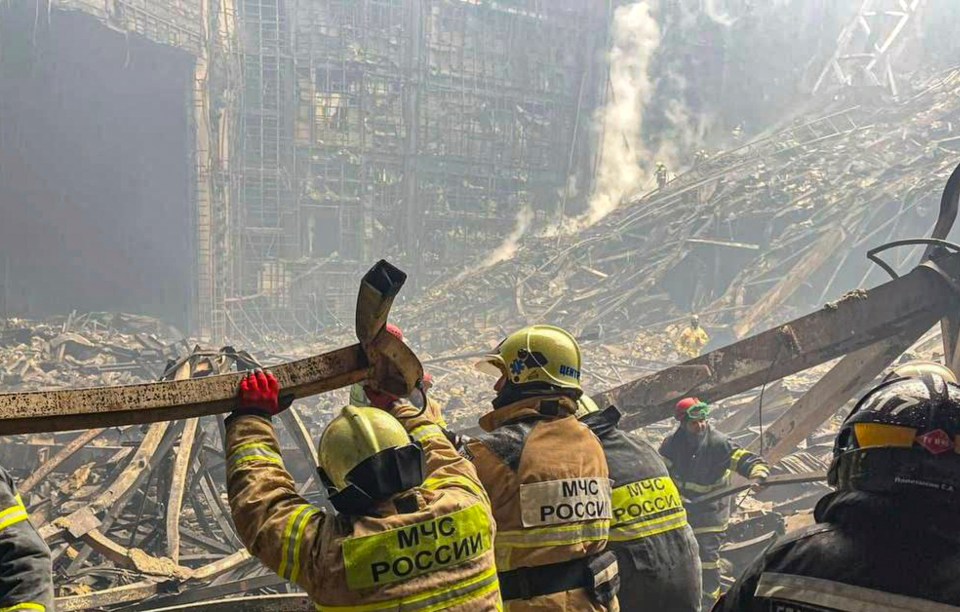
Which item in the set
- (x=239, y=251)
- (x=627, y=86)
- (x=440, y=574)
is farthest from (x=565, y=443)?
(x=627, y=86)

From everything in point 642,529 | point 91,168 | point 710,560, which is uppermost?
point 91,168

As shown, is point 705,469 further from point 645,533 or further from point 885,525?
point 885,525

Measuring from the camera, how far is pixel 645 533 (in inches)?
124

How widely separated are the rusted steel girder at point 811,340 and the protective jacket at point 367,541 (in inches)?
151

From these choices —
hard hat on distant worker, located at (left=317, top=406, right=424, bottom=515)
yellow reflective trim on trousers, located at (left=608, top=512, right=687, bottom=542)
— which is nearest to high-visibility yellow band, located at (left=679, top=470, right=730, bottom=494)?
yellow reflective trim on trousers, located at (left=608, top=512, right=687, bottom=542)

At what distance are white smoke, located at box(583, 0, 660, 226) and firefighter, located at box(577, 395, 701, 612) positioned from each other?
23.6 metres

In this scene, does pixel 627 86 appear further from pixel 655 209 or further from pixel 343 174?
pixel 343 174

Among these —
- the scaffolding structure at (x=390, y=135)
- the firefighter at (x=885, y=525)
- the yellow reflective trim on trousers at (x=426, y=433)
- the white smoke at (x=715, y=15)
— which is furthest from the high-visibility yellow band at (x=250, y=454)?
the white smoke at (x=715, y=15)

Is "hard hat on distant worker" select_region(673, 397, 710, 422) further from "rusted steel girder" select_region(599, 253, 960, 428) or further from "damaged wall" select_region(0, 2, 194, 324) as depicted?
"damaged wall" select_region(0, 2, 194, 324)

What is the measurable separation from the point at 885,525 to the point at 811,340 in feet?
14.0

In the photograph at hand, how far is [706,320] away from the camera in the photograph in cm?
1803

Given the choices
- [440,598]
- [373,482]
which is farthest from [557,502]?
[373,482]

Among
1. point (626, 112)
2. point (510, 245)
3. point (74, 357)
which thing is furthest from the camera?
point (626, 112)

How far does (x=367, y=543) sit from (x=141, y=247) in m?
21.5
